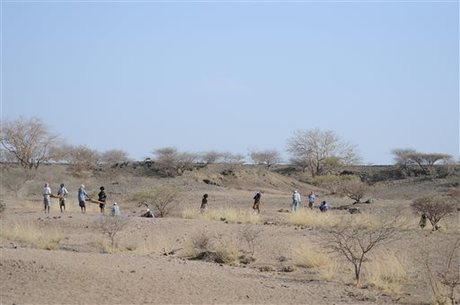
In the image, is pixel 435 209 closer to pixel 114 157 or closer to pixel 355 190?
pixel 355 190

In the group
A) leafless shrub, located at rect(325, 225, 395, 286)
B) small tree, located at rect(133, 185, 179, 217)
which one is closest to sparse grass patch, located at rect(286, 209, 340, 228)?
leafless shrub, located at rect(325, 225, 395, 286)

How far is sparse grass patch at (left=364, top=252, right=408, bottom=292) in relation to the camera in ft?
48.8

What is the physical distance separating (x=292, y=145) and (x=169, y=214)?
196ft

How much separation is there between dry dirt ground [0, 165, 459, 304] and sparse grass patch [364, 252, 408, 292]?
0.47ft

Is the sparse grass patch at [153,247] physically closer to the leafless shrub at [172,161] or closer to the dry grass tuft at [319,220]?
the dry grass tuft at [319,220]

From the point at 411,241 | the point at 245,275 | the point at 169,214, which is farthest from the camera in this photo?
the point at 169,214

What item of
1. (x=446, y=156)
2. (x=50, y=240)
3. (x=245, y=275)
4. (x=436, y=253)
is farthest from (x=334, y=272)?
(x=446, y=156)

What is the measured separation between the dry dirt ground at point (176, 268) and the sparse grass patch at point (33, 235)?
9cm

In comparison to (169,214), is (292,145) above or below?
above

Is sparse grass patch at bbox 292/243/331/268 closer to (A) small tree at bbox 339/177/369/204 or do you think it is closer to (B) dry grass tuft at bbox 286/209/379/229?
(B) dry grass tuft at bbox 286/209/379/229

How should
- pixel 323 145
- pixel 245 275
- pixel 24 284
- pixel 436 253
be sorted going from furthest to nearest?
pixel 323 145, pixel 436 253, pixel 245 275, pixel 24 284

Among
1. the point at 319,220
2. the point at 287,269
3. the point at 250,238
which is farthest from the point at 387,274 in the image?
the point at 319,220

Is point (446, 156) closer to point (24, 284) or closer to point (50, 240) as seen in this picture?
point (50, 240)

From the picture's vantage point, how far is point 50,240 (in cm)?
2081
